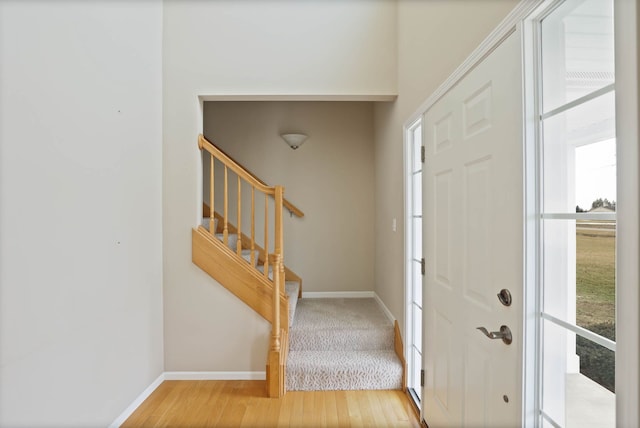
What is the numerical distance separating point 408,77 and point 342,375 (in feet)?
7.17

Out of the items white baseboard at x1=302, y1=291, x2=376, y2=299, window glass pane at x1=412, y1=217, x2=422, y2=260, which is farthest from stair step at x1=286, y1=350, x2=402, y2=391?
white baseboard at x1=302, y1=291, x2=376, y2=299

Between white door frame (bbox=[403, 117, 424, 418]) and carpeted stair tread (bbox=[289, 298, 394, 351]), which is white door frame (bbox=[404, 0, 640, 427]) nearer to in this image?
white door frame (bbox=[403, 117, 424, 418])

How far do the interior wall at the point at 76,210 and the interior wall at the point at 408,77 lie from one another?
5.99ft

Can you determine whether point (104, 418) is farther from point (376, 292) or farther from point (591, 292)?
point (376, 292)

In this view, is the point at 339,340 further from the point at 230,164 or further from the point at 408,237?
the point at 230,164

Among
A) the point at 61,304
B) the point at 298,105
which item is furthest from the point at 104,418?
the point at 298,105

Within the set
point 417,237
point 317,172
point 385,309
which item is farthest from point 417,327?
point 317,172

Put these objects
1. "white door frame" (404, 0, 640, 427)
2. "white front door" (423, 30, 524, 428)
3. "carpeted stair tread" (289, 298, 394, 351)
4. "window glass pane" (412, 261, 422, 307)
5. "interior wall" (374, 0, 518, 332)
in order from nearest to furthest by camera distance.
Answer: "white door frame" (404, 0, 640, 427)
"white front door" (423, 30, 524, 428)
"interior wall" (374, 0, 518, 332)
"window glass pane" (412, 261, 422, 307)
"carpeted stair tread" (289, 298, 394, 351)

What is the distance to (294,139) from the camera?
4.04m

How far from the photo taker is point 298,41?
2.97m

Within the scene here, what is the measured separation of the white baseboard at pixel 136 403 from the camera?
223 centimetres

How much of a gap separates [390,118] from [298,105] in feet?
4.52

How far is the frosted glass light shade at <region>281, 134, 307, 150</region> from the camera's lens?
4027 mm

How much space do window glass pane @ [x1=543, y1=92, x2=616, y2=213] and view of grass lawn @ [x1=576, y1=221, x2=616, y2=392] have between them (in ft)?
0.30
